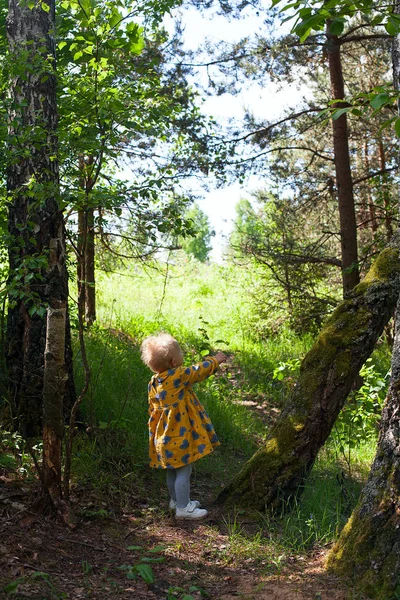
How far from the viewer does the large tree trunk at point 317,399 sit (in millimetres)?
4652

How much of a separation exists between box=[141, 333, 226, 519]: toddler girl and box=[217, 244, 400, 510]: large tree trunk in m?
0.38

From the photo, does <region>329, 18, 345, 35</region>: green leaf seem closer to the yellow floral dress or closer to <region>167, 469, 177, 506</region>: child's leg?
the yellow floral dress

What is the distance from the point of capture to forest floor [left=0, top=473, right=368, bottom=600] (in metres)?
3.31

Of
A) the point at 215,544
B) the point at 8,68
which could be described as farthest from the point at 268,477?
the point at 8,68

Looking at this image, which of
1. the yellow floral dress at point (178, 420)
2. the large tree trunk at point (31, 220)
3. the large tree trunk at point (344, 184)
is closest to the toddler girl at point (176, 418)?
the yellow floral dress at point (178, 420)

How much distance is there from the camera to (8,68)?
15.1 feet

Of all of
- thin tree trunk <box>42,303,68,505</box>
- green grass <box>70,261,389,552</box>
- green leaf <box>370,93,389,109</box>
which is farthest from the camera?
green grass <box>70,261,389,552</box>

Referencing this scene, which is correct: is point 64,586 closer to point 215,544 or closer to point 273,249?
point 215,544

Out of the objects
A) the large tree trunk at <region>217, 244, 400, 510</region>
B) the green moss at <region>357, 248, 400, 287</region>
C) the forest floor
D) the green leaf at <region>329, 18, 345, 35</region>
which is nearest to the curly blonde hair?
the large tree trunk at <region>217, 244, 400, 510</region>

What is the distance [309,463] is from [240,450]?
91.8 inches

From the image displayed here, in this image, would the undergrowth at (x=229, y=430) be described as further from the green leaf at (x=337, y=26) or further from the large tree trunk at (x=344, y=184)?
the green leaf at (x=337, y=26)

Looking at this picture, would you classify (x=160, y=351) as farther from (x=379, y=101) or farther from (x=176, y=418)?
(x=379, y=101)

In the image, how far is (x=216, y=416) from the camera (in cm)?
738

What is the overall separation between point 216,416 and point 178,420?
2.67 metres
